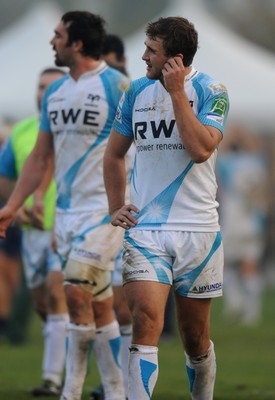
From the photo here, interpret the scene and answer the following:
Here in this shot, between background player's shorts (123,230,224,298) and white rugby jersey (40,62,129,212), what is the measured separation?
1.62 m

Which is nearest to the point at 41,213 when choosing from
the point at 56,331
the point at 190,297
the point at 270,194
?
the point at 56,331

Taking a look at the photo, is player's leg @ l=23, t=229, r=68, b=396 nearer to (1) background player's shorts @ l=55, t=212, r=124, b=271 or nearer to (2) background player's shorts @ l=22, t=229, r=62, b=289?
(2) background player's shorts @ l=22, t=229, r=62, b=289

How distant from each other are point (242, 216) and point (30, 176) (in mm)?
11900

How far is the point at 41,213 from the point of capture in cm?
1030

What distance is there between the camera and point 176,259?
7594mm

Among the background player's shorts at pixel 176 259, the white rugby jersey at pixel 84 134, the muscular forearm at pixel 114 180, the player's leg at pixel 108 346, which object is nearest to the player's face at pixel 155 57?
the muscular forearm at pixel 114 180

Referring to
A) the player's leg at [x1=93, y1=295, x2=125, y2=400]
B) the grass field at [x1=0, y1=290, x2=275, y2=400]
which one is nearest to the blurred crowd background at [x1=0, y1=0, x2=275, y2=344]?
the grass field at [x1=0, y1=290, x2=275, y2=400]

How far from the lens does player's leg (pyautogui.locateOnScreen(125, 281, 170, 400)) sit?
737cm

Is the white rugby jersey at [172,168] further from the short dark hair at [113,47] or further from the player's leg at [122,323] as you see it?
the short dark hair at [113,47]

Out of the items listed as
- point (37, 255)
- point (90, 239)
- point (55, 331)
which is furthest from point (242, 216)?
point (90, 239)

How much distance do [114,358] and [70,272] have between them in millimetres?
689

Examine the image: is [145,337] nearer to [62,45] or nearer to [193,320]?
[193,320]

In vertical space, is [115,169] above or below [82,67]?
below

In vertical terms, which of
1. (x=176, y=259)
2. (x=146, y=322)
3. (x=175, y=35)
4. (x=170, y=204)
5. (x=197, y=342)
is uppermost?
(x=175, y=35)
